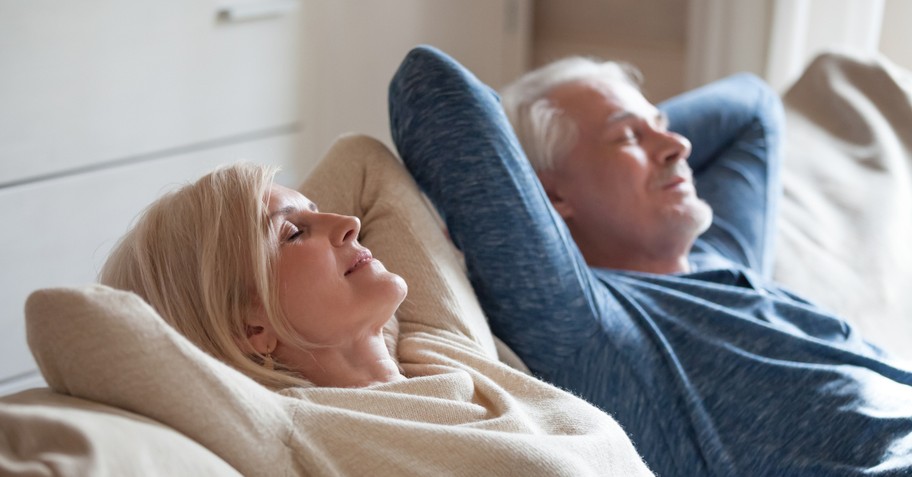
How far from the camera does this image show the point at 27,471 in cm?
84

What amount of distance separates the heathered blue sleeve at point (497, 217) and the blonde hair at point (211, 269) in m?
0.43

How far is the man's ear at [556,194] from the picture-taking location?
1.99 m

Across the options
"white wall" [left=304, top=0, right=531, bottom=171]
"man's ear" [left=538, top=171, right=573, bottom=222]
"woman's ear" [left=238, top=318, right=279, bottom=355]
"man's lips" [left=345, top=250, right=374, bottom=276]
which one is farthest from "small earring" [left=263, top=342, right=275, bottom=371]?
"white wall" [left=304, top=0, right=531, bottom=171]

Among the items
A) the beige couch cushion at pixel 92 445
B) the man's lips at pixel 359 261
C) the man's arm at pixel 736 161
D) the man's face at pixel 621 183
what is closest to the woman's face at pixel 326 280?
the man's lips at pixel 359 261

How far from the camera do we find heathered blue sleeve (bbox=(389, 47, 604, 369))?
156 centimetres

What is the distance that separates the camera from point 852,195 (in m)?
2.22

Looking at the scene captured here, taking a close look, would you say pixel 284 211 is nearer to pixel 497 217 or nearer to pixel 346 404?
pixel 346 404

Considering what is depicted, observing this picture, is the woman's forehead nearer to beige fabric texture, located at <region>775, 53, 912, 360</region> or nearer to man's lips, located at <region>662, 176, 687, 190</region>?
man's lips, located at <region>662, 176, 687, 190</region>

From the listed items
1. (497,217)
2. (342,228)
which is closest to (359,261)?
(342,228)

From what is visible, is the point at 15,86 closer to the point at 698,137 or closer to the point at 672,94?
the point at 698,137

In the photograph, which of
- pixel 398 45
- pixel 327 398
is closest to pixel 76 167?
pixel 398 45

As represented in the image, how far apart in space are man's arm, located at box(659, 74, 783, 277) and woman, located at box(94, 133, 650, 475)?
914 mm

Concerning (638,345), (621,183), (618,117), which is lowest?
(638,345)

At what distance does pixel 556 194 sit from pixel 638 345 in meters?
0.48
